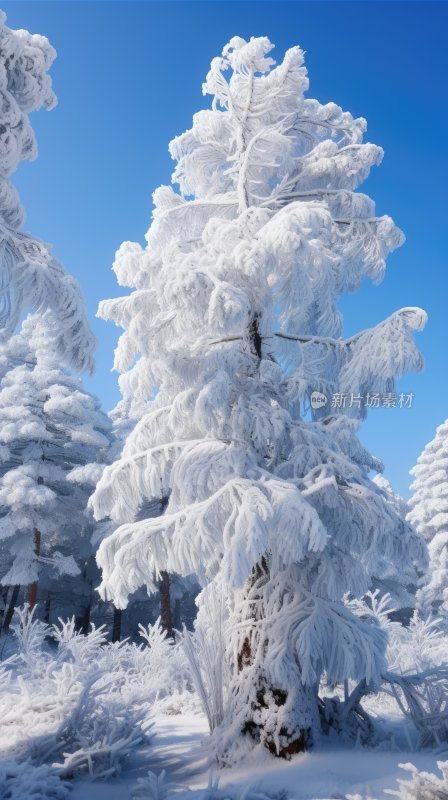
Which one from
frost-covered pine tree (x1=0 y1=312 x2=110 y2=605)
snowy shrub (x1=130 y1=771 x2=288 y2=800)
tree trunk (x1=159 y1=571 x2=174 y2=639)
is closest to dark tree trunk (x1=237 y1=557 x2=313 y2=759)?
snowy shrub (x1=130 y1=771 x2=288 y2=800)

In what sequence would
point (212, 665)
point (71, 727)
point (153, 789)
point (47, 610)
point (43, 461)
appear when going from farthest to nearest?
point (47, 610)
point (43, 461)
point (212, 665)
point (71, 727)
point (153, 789)

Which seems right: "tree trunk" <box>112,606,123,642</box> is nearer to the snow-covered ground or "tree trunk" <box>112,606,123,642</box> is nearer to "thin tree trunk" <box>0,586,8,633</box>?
"thin tree trunk" <box>0,586,8,633</box>

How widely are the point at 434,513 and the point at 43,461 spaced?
14.8 meters

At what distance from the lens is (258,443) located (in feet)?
20.6

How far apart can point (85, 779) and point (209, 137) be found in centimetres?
836

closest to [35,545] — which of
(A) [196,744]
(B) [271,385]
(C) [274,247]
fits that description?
(A) [196,744]

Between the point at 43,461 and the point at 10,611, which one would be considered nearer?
the point at 43,461

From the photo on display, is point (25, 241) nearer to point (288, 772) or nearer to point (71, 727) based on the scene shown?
point (71, 727)

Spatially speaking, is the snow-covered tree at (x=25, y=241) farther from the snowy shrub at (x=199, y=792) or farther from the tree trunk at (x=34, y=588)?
the tree trunk at (x=34, y=588)

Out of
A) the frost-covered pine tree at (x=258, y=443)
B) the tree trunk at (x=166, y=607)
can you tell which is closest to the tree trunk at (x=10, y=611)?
the tree trunk at (x=166, y=607)

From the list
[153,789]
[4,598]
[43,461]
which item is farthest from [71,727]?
[4,598]

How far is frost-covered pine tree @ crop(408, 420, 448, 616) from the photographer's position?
20.5 metres

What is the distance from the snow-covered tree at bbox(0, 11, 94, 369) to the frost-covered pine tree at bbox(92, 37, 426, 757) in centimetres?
63

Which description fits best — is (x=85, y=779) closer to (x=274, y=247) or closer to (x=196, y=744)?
(x=196, y=744)
